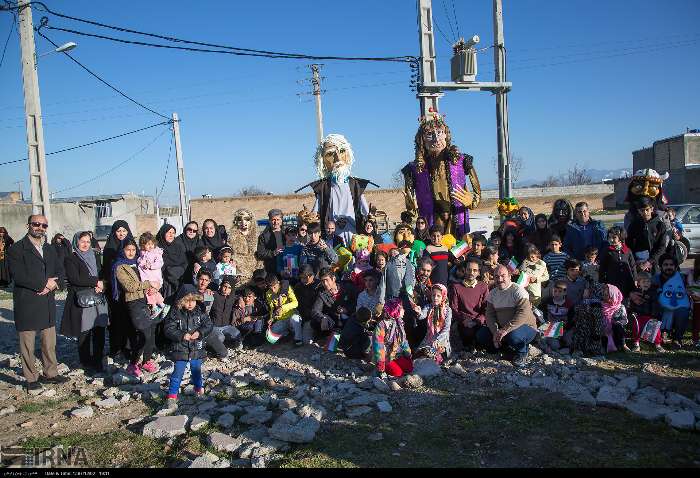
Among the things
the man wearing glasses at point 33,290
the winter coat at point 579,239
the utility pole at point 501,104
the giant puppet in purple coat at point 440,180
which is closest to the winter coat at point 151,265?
the man wearing glasses at point 33,290

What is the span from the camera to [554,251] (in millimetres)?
6836

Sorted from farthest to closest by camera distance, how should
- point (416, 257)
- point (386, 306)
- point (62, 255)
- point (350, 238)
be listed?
point (350, 238) → point (416, 257) → point (62, 255) → point (386, 306)

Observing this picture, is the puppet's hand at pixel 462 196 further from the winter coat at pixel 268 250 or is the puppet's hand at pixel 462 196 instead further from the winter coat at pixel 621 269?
the winter coat at pixel 268 250

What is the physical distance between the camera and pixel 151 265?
6547mm

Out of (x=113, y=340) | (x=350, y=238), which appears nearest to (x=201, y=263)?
(x=113, y=340)

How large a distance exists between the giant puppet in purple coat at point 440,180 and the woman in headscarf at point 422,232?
50cm

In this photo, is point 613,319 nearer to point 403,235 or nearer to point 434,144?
point 403,235

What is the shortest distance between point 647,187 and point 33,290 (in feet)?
26.4

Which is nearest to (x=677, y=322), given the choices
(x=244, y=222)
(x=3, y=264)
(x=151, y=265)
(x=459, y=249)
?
(x=459, y=249)

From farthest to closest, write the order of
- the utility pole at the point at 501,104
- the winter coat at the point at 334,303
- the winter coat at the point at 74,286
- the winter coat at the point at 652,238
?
the utility pole at the point at 501,104 < the winter coat at the point at 652,238 < the winter coat at the point at 334,303 < the winter coat at the point at 74,286

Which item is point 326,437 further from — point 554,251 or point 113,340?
point 554,251

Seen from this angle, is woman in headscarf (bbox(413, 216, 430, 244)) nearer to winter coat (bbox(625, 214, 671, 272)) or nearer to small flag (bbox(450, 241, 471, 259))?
small flag (bbox(450, 241, 471, 259))

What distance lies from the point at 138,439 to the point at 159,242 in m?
3.43

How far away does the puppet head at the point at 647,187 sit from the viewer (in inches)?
292
